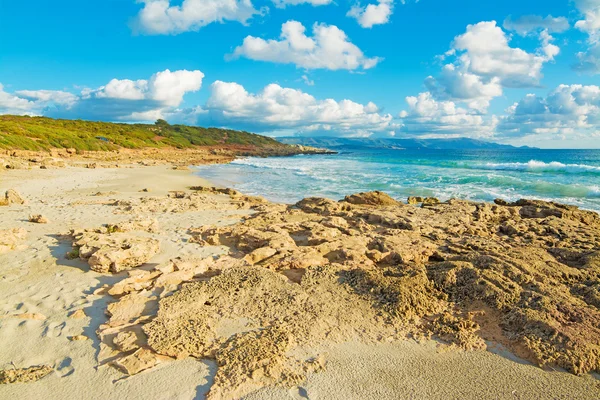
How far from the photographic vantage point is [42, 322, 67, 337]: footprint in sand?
175 inches

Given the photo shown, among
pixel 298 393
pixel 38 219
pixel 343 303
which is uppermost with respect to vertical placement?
pixel 38 219

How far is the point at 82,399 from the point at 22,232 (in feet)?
20.2

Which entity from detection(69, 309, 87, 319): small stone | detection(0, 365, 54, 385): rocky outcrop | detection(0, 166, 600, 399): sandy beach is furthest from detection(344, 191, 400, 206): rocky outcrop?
detection(0, 365, 54, 385): rocky outcrop

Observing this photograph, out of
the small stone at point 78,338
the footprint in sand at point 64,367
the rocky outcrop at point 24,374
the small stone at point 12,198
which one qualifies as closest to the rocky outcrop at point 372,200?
the small stone at point 78,338

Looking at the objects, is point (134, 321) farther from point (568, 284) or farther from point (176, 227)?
point (568, 284)

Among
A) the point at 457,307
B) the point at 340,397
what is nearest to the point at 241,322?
the point at 340,397

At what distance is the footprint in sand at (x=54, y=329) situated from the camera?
4449mm

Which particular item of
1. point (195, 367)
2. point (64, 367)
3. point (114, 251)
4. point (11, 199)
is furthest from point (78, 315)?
point (11, 199)

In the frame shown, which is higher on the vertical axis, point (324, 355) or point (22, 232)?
point (22, 232)

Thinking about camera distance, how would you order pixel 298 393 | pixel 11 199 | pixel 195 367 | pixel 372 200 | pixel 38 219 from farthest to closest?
pixel 372 200 → pixel 11 199 → pixel 38 219 → pixel 195 367 → pixel 298 393

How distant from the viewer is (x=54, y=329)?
457 centimetres

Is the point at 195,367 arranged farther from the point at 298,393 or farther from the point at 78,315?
the point at 78,315

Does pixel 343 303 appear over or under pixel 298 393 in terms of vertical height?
over

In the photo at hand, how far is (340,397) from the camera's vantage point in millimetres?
3529
